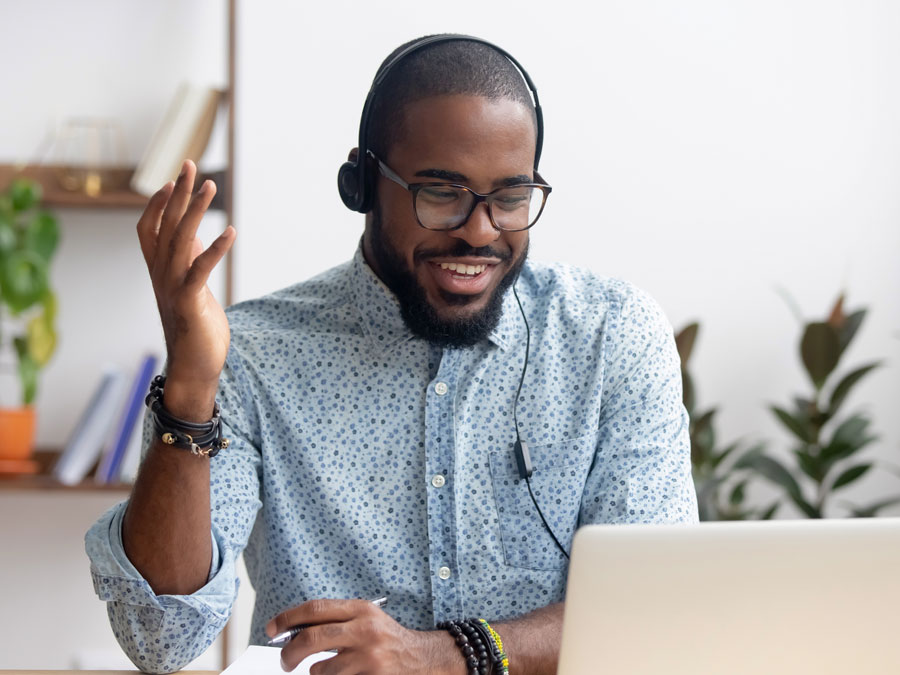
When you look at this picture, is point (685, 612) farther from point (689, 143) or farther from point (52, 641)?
point (52, 641)

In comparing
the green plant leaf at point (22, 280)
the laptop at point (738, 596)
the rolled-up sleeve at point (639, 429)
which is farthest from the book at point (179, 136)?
the laptop at point (738, 596)

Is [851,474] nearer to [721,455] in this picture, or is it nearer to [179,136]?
[721,455]

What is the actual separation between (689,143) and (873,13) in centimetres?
Result: 54

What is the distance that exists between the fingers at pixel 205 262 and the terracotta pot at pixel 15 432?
1.41 m

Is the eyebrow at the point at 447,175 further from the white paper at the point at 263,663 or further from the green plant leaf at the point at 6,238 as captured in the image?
the green plant leaf at the point at 6,238

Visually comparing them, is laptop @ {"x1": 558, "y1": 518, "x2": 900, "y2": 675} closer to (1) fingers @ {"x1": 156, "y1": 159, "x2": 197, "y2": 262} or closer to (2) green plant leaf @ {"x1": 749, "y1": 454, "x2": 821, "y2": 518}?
(1) fingers @ {"x1": 156, "y1": 159, "x2": 197, "y2": 262}

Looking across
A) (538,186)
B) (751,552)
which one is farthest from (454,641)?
(538,186)

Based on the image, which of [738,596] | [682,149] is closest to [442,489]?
[738,596]

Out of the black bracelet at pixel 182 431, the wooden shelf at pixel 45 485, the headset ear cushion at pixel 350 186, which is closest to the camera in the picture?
the black bracelet at pixel 182 431

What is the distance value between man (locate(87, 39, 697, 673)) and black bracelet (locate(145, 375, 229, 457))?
96mm

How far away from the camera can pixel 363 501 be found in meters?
1.36

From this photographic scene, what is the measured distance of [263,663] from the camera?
1073 mm

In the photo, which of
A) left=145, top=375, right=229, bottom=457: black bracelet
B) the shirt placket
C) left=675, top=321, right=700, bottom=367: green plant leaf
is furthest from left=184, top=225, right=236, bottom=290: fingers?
left=675, top=321, right=700, bottom=367: green plant leaf

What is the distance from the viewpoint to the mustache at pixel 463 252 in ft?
4.40
